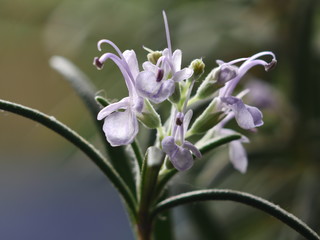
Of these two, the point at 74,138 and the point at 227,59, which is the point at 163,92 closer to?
the point at 74,138

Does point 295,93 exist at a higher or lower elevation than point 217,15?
lower

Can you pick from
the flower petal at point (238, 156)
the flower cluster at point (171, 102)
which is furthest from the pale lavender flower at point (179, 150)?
the flower petal at point (238, 156)

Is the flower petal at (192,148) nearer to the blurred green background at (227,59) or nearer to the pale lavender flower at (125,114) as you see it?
the pale lavender flower at (125,114)

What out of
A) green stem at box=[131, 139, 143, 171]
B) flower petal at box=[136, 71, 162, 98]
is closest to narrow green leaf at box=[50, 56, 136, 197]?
green stem at box=[131, 139, 143, 171]

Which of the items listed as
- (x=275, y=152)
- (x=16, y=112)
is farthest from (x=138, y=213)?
(x=275, y=152)

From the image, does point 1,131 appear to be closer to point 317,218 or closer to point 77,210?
point 77,210

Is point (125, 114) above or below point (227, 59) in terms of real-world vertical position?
above

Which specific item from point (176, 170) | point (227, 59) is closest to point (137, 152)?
point (176, 170)
